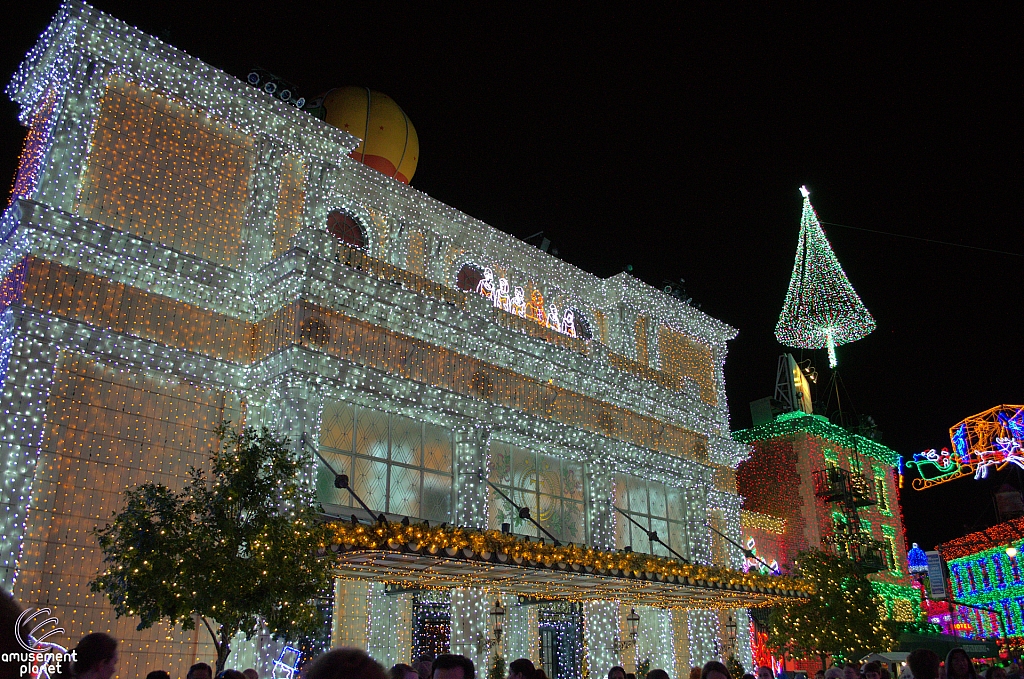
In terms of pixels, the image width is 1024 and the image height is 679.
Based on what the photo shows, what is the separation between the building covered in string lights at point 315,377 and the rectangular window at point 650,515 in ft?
0.58

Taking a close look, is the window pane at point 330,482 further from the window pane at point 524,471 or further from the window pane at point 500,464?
the window pane at point 524,471

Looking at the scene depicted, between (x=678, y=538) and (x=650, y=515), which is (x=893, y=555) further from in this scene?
(x=650, y=515)

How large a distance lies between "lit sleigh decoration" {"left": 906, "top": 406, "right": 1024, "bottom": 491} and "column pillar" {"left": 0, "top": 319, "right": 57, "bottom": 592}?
3671cm

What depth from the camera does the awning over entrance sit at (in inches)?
594

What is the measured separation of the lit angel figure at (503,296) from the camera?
25641 millimetres

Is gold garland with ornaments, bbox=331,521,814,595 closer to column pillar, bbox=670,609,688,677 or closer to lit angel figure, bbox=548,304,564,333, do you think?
column pillar, bbox=670,609,688,677

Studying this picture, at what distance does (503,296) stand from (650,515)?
346 inches

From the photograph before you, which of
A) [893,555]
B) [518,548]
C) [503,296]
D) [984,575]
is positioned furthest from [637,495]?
[984,575]

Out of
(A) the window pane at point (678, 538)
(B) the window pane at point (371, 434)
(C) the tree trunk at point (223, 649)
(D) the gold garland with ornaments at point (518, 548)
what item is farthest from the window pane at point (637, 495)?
(C) the tree trunk at point (223, 649)

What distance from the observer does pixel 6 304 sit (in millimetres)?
16203

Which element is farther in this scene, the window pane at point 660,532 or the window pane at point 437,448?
the window pane at point 660,532

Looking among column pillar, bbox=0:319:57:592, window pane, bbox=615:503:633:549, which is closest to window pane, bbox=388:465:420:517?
column pillar, bbox=0:319:57:592

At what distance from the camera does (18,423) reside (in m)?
15.0

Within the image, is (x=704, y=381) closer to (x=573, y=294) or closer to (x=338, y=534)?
(x=573, y=294)
